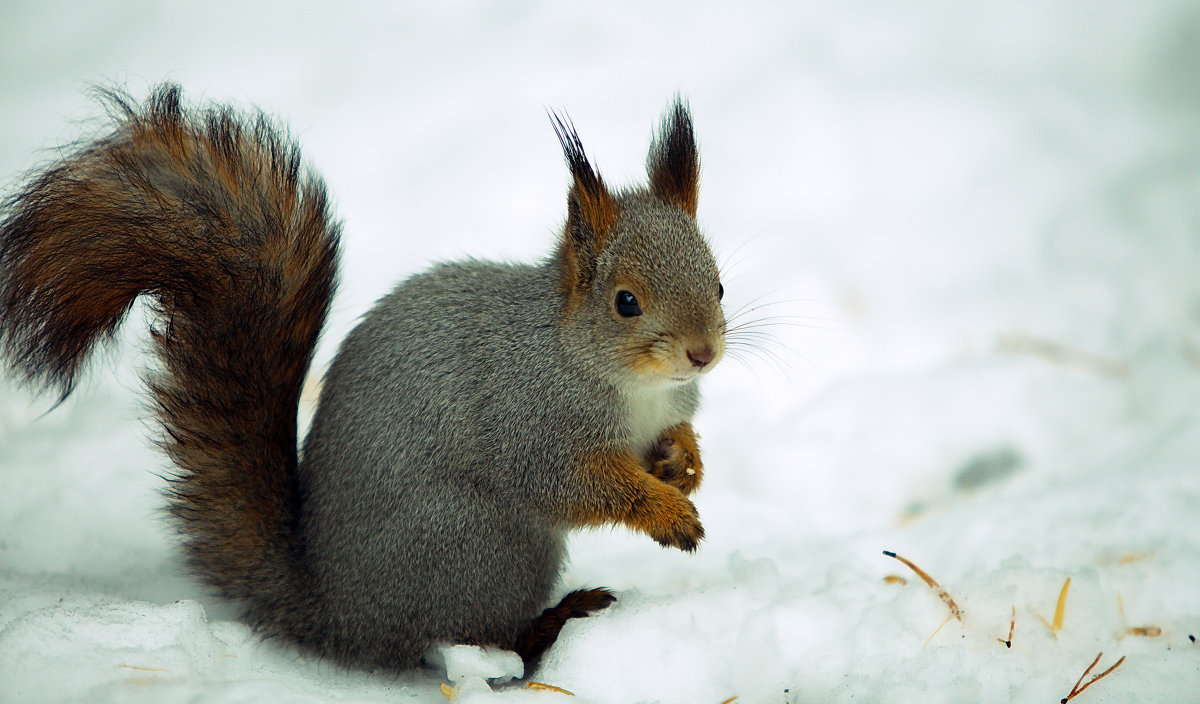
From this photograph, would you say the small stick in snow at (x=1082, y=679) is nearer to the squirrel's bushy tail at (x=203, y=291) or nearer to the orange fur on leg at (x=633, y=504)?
the orange fur on leg at (x=633, y=504)

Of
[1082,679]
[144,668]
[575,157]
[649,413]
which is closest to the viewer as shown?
[144,668]

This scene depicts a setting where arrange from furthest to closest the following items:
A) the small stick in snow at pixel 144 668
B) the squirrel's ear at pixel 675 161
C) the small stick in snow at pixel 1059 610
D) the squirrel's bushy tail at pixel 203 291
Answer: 1. the squirrel's ear at pixel 675 161
2. the small stick in snow at pixel 1059 610
3. the squirrel's bushy tail at pixel 203 291
4. the small stick in snow at pixel 144 668

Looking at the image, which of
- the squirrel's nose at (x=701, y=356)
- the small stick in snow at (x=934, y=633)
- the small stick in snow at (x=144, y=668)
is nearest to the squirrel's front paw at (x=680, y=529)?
the squirrel's nose at (x=701, y=356)

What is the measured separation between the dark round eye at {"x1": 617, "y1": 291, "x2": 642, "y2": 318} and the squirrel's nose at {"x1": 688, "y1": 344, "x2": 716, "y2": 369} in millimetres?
116

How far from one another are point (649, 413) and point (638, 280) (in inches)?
9.6

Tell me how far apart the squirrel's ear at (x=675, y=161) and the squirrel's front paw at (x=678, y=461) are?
387mm

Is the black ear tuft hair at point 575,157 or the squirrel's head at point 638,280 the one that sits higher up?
the black ear tuft hair at point 575,157

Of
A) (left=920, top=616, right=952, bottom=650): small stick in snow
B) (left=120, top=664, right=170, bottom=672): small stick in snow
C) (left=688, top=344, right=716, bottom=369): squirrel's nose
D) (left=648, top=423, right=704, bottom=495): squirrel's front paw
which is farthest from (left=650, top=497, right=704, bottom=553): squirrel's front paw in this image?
(left=120, top=664, right=170, bottom=672): small stick in snow

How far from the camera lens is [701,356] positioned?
1373 millimetres

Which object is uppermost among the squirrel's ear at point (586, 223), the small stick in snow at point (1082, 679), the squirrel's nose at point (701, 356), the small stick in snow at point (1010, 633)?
the squirrel's ear at point (586, 223)

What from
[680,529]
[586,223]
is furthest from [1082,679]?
[586,223]

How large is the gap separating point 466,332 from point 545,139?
5.10ft

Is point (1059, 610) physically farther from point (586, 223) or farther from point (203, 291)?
point (203, 291)

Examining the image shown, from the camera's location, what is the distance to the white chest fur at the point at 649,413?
1.51m
